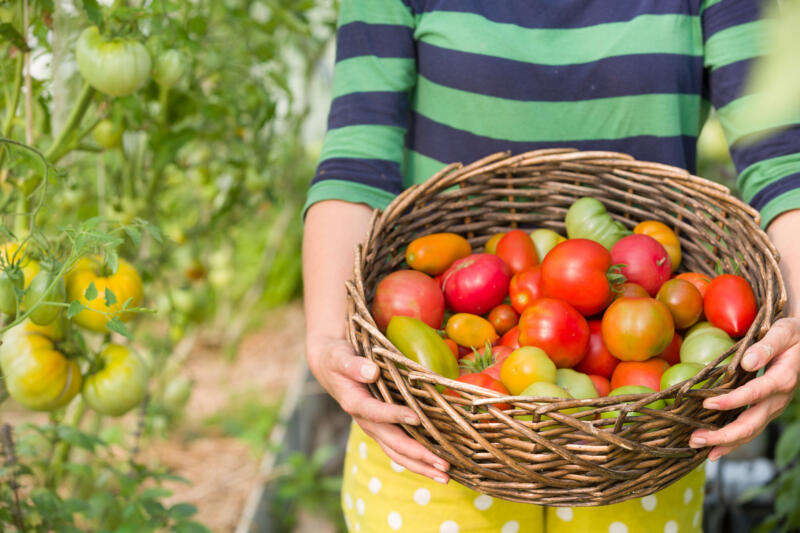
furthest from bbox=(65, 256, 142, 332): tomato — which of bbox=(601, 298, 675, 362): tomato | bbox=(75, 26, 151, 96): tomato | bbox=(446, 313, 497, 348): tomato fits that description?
bbox=(601, 298, 675, 362): tomato

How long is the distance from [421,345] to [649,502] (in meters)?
0.39

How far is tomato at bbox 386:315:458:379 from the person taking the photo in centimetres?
87

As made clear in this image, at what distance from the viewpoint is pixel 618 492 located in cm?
80

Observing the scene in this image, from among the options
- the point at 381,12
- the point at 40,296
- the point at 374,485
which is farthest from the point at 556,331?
the point at 40,296

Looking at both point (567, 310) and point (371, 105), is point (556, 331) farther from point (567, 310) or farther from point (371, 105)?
point (371, 105)

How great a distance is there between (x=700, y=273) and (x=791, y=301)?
0.17 meters

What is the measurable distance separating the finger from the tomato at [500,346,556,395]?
0.23m

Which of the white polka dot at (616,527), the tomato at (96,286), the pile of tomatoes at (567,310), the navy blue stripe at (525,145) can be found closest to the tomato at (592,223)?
the pile of tomatoes at (567,310)

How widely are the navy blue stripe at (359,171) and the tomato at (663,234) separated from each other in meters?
0.41

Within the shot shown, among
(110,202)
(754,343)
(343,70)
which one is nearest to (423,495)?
(754,343)

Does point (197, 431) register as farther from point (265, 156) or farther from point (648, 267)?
point (648, 267)

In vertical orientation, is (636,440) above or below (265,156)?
above

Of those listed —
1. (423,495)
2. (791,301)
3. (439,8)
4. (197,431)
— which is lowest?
(197,431)

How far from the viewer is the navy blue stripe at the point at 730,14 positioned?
105cm
